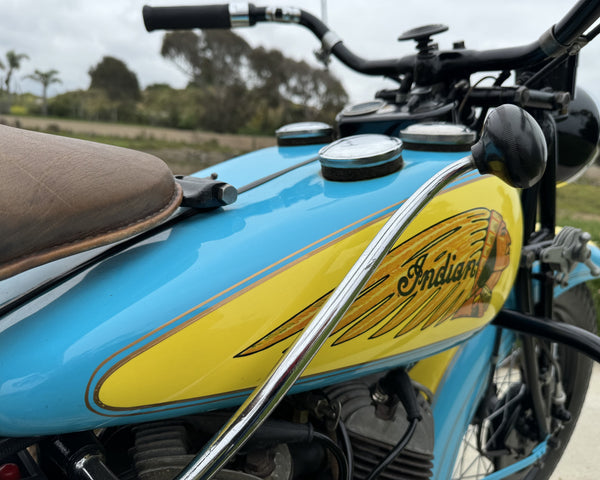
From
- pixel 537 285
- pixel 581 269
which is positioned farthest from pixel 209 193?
pixel 581 269

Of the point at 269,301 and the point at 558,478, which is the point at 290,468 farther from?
the point at 558,478

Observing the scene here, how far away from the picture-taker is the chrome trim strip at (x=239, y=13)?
130 centimetres

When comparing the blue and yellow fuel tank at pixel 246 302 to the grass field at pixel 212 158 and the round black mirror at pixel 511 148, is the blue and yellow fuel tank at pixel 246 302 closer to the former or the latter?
the round black mirror at pixel 511 148

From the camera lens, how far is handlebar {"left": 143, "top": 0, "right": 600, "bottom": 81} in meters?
1.01

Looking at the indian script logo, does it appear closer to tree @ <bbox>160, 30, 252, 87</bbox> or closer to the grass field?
the grass field

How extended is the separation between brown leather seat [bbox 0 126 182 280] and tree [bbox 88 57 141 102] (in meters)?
17.1

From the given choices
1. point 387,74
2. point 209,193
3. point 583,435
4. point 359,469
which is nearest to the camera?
point 209,193

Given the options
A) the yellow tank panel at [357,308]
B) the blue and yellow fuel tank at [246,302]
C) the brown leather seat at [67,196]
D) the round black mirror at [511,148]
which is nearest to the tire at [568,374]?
the yellow tank panel at [357,308]

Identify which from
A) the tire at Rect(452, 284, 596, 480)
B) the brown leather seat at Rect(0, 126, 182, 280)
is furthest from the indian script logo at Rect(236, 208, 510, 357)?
the tire at Rect(452, 284, 596, 480)

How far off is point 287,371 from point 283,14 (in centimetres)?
100

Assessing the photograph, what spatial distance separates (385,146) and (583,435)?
1944 mm

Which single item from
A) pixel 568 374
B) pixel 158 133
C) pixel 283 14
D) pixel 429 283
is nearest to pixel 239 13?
pixel 283 14

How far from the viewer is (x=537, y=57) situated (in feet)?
3.53

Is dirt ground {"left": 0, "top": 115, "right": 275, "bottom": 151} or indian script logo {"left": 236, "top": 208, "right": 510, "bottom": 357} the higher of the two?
indian script logo {"left": 236, "top": 208, "right": 510, "bottom": 357}
